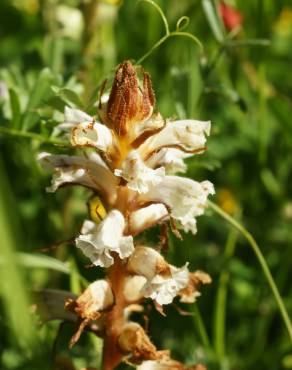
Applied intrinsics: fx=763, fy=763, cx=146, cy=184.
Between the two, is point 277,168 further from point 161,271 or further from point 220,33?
point 161,271

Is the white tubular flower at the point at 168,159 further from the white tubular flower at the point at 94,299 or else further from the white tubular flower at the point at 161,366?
the white tubular flower at the point at 161,366

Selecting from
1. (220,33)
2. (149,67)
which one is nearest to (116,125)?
(220,33)

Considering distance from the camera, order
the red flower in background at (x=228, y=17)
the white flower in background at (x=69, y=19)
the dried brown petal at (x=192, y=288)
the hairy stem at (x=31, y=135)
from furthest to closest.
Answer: the white flower in background at (x=69, y=19) → the red flower in background at (x=228, y=17) → the hairy stem at (x=31, y=135) → the dried brown petal at (x=192, y=288)

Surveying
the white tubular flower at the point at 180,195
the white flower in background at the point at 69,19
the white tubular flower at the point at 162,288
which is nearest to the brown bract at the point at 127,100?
the white tubular flower at the point at 180,195

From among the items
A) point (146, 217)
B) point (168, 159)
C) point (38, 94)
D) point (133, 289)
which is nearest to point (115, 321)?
Answer: point (133, 289)

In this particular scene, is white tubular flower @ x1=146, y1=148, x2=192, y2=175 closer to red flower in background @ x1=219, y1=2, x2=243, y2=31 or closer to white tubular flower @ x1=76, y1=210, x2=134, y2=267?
white tubular flower @ x1=76, y1=210, x2=134, y2=267
